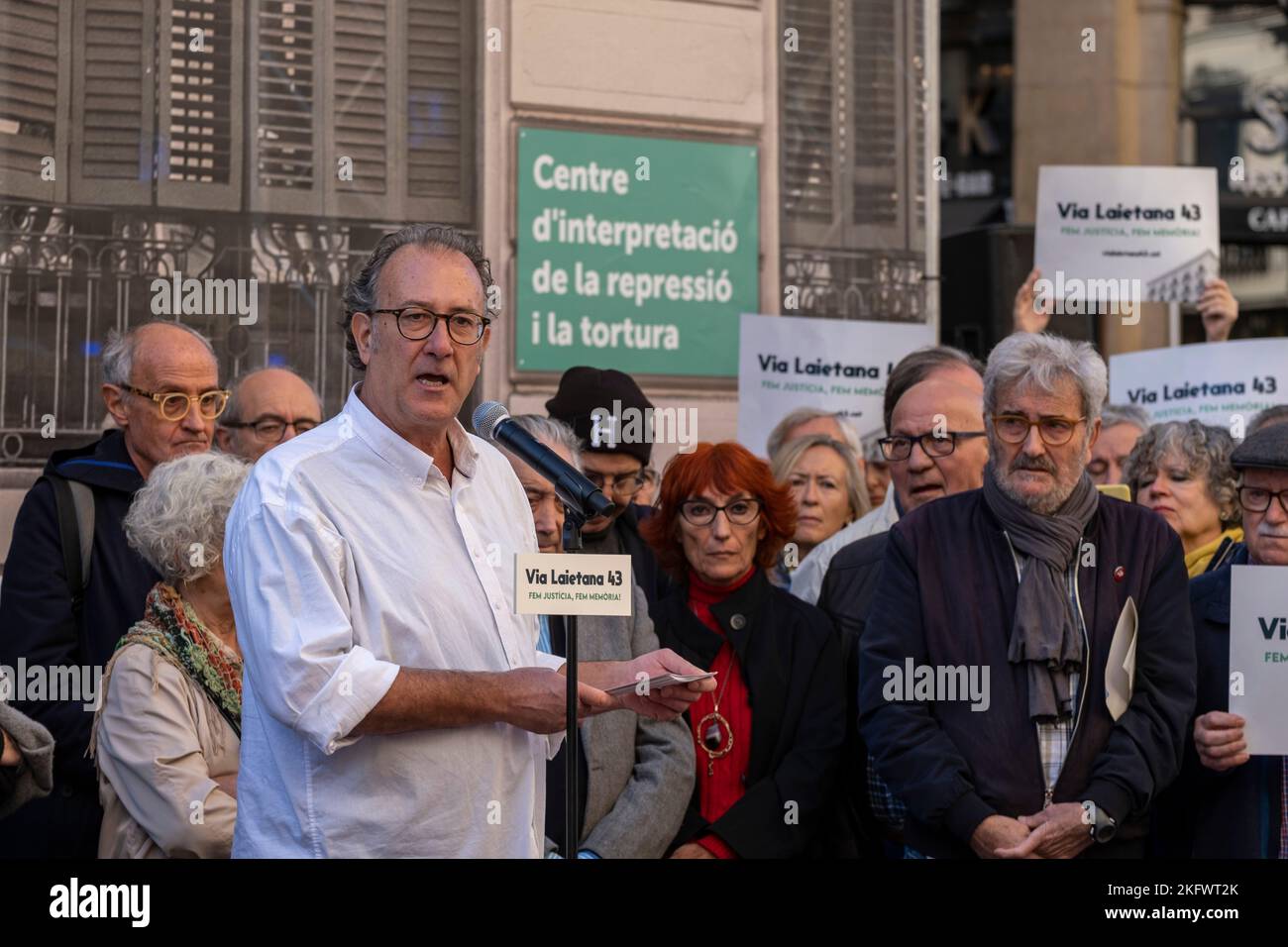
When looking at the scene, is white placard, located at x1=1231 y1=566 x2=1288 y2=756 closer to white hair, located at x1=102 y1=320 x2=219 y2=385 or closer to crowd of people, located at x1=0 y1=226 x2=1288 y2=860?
crowd of people, located at x1=0 y1=226 x2=1288 y2=860

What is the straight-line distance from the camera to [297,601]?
285 centimetres

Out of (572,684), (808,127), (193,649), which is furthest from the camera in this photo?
(808,127)

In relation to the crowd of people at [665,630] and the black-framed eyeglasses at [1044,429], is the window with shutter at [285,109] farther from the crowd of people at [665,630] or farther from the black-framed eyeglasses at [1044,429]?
the black-framed eyeglasses at [1044,429]

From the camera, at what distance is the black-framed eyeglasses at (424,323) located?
9.93 feet

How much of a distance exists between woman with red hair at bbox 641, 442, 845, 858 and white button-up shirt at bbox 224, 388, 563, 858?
4.20 ft

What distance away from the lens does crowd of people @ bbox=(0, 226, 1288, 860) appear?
9.89 ft

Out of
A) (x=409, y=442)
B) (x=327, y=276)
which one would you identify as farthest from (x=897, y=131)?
(x=409, y=442)

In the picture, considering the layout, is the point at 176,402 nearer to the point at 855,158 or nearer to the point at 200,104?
the point at 200,104

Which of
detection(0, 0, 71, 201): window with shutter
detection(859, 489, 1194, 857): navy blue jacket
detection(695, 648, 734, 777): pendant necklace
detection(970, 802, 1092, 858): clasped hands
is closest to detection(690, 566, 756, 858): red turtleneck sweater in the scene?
detection(695, 648, 734, 777): pendant necklace

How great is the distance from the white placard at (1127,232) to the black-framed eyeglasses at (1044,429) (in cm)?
306

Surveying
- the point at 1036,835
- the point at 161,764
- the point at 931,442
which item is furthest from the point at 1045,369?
the point at 161,764

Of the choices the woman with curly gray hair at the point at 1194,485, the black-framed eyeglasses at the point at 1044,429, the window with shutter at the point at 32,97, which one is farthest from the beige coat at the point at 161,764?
the woman with curly gray hair at the point at 1194,485

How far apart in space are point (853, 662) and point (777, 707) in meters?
0.37

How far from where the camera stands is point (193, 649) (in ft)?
13.0
